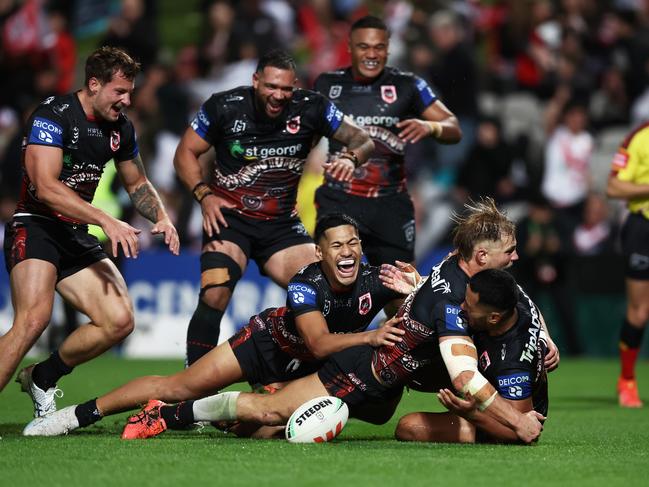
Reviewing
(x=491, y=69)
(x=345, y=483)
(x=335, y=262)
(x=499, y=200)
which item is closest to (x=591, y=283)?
(x=499, y=200)

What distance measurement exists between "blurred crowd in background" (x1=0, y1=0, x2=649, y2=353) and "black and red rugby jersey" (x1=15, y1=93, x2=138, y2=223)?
6966mm

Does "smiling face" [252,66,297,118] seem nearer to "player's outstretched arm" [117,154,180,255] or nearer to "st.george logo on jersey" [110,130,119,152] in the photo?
"player's outstretched arm" [117,154,180,255]

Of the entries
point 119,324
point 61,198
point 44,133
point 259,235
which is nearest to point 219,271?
point 259,235

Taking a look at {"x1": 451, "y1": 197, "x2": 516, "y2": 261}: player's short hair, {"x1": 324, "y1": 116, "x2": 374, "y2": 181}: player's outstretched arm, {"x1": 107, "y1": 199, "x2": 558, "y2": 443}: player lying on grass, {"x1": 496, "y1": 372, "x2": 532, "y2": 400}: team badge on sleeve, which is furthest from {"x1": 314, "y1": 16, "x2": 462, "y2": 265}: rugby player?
{"x1": 496, "y1": 372, "x2": 532, "y2": 400}: team badge on sleeve

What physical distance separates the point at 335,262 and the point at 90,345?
72.4 inches

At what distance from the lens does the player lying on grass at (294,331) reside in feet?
25.8

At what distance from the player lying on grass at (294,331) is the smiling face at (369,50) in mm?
2363

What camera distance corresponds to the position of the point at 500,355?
741 centimetres

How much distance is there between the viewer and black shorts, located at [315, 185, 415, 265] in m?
10.3

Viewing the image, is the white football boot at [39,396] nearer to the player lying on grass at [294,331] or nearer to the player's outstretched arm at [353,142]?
the player lying on grass at [294,331]

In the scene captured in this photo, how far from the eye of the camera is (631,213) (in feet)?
36.8

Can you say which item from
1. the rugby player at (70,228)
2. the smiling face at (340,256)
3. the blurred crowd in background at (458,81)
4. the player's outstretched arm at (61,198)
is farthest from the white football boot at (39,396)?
the blurred crowd in background at (458,81)

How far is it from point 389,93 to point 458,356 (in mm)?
3675

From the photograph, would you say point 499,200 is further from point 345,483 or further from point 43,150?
point 345,483
